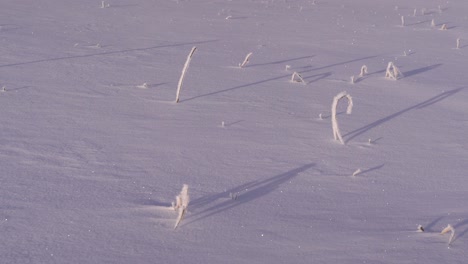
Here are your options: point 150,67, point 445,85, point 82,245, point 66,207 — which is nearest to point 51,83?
point 150,67

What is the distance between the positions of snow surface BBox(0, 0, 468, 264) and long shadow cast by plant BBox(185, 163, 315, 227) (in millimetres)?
11

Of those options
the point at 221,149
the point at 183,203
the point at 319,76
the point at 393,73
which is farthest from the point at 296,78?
the point at 183,203

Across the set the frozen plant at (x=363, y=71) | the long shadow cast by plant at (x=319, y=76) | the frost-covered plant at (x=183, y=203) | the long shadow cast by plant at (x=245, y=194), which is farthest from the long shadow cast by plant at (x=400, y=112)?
the frost-covered plant at (x=183, y=203)

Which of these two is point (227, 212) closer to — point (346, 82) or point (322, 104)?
point (322, 104)

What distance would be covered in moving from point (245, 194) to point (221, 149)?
71cm

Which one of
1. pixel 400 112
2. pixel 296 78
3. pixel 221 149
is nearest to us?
pixel 221 149

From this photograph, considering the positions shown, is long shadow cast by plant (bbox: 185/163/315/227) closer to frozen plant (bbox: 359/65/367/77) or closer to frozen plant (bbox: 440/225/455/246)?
frozen plant (bbox: 440/225/455/246)

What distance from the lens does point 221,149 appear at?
13.2 ft

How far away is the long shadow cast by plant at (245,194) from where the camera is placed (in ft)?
10.2

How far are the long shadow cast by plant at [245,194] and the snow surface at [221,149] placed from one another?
0.01m

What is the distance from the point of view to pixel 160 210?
3061mm

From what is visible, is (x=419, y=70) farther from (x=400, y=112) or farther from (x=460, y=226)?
(x=460, y=226)

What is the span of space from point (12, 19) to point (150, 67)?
245cm

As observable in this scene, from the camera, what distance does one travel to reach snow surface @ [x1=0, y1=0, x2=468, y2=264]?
2.84m
